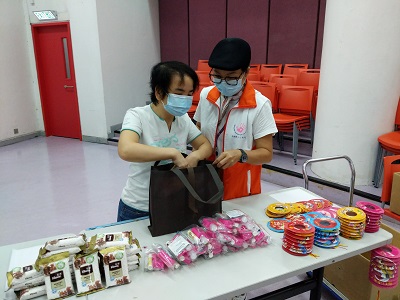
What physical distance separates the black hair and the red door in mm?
5325

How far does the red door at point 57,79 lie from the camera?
6.30 meters

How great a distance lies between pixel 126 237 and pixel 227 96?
940 millimetres

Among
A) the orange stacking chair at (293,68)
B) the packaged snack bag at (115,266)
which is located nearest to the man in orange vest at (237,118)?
the packaged snack bag at (115,266)

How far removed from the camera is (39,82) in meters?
6.65

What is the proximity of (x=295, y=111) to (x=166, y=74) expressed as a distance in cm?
353

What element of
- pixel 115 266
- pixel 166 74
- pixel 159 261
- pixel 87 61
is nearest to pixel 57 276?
pixel 115 266

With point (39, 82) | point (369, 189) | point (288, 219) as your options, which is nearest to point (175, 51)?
point (39, 82)

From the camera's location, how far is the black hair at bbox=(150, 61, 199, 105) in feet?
4.97

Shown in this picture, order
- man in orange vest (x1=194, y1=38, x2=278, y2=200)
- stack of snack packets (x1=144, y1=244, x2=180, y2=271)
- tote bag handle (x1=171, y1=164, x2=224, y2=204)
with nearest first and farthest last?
stack of snack packets (x1=144, y1=244, x2=180, y2=271)
tote bag handle (x1=171, y1=164, x2=224, y2=204)
man in orange vest (x1=194, y1=38, x2=278, y2=200)

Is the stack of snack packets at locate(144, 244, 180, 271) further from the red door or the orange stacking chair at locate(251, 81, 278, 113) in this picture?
the red door

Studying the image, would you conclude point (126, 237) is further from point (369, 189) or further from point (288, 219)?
point (369, 189)

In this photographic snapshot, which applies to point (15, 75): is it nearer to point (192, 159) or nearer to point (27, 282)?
point (192, 159)

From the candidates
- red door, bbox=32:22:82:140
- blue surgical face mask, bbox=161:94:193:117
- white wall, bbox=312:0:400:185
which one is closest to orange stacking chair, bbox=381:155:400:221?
white wall, bbox=312:0:400:185

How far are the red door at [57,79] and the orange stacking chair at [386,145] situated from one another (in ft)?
17.2
